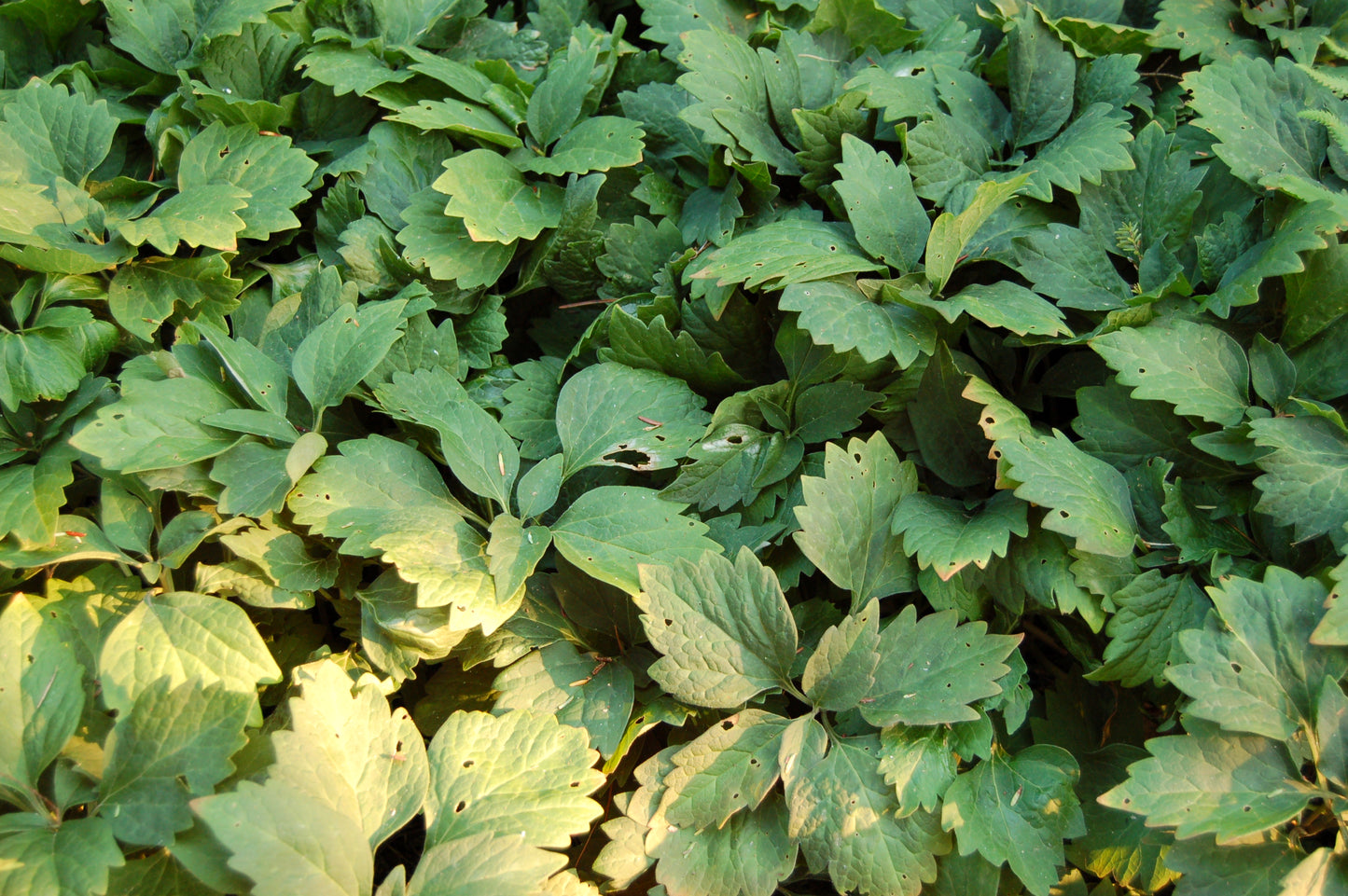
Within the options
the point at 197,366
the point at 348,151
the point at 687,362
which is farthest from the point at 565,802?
the point at 348,151

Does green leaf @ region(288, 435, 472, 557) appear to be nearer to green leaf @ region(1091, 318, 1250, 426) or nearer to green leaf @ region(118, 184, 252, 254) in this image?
green leaf @ region(118, 184, 252, 254)

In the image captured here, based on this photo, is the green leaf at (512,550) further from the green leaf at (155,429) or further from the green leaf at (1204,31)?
the green leaf at (1204,31)

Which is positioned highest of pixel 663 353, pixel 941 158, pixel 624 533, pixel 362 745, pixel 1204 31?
pixel 1204 31

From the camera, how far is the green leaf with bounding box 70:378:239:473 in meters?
1.21

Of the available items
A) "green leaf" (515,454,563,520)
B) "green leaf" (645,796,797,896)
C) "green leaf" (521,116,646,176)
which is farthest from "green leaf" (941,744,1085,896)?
"green leaf" (521,116,646,176)

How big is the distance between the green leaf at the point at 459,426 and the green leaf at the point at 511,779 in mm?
316

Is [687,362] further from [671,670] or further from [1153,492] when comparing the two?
[1153,492]

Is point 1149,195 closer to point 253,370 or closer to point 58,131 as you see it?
point 253,370

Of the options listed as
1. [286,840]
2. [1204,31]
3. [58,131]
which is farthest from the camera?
[1204,31]

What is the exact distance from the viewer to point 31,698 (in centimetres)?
111

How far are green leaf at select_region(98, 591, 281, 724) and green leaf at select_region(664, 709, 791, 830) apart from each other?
554mm

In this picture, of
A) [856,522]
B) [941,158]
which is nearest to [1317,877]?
[856,522]

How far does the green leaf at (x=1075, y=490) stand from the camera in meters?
1.19

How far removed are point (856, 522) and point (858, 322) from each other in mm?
294
